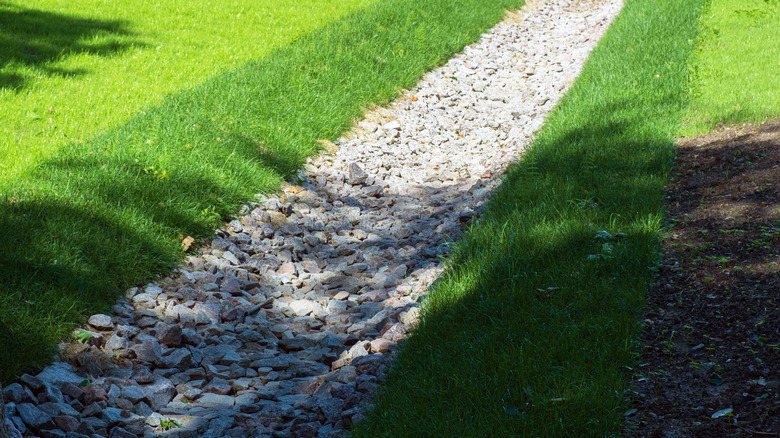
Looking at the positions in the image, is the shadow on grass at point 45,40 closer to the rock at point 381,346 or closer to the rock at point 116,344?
the rock at point 116,344

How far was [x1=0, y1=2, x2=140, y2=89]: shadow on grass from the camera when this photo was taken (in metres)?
7.98

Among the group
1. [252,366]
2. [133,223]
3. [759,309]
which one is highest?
[759,309]

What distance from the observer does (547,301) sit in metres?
3.92

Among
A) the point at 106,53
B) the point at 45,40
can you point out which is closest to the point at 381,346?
the point at 106,53

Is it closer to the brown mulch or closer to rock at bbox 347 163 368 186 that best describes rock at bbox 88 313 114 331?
the brown mulch

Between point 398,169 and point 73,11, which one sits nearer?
point 398,169

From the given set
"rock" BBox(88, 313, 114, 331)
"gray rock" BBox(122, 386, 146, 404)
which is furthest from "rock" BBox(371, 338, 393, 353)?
"rock" BBox(88, 313, 114, 331)

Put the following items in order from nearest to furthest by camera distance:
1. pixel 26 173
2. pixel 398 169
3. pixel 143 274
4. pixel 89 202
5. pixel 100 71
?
1. pixel 143 274
2. pixel 89 202
3. pixel 26 173
4. pixel 398 169
5. pixel 100 71

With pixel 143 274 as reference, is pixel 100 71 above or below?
above

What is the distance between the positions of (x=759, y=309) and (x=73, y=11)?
1067 cm

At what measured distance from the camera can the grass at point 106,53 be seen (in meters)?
6.66

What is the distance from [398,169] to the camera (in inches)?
295

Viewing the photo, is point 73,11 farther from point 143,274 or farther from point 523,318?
point 523,318

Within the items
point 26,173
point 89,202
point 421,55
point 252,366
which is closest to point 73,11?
point 421,55
